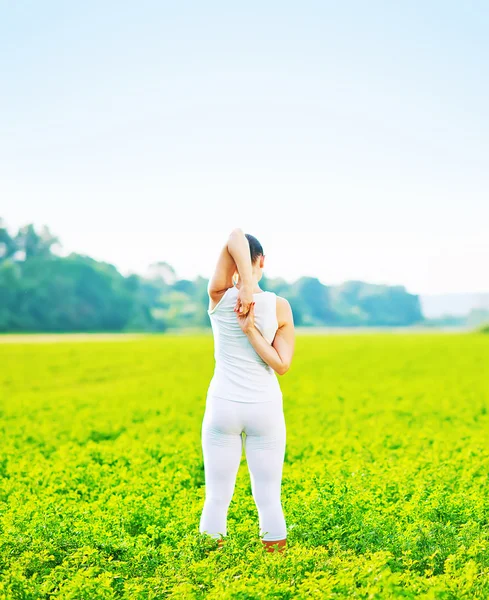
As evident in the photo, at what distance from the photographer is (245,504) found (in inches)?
333

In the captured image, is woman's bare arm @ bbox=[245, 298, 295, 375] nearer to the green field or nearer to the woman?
the woman

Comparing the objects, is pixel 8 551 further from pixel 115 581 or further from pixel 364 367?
pixel 364 367

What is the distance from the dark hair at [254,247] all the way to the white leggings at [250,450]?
123 centimetres

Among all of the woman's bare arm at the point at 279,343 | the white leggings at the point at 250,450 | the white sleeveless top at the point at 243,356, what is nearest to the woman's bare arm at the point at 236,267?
the white sleeveless top at the point at 243,356

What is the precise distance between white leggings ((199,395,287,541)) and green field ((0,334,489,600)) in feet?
1.48

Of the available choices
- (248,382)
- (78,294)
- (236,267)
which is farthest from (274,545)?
(78,294)

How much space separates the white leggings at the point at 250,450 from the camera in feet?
19.6

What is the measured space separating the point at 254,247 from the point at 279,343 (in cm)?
86

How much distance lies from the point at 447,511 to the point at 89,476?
5071 millimetres

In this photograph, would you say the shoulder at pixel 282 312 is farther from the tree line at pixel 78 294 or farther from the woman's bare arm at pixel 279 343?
the tree line at pixel 78 294

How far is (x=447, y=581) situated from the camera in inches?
238

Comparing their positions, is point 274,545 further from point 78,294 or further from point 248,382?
point 78,294

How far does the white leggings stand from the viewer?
596cm

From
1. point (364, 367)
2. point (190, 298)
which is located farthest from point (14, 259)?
point (364, 367)
